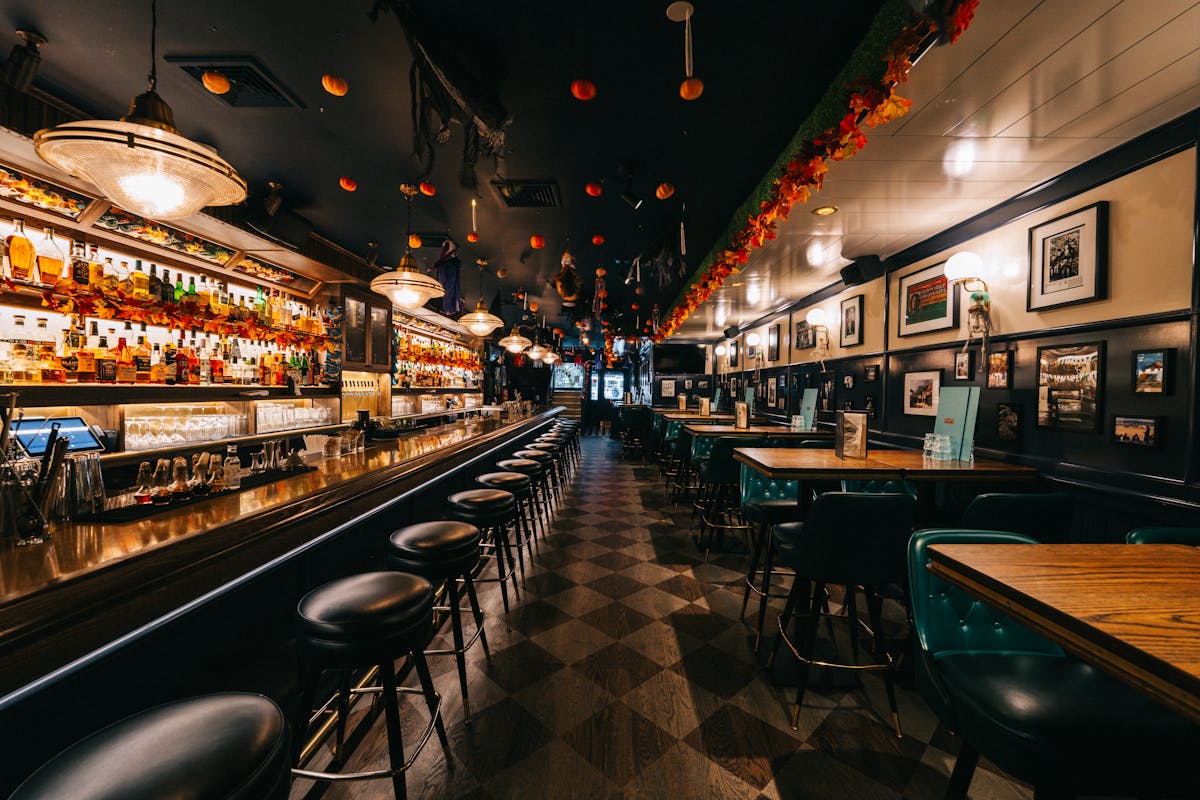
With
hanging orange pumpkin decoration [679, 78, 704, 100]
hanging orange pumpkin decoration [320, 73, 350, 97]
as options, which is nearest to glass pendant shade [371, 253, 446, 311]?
hanging orange pumpkin decoration [320, 73, 350, 97]

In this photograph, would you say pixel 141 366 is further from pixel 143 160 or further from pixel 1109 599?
pixel 1109 599

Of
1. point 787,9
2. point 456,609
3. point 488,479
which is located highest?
point 787,9

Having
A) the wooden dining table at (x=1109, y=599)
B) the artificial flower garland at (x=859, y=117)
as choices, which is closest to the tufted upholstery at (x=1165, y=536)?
the wooden dining table at (x=1109, y=599)

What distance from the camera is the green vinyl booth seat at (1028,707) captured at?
0.98m

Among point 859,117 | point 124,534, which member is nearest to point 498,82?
point 859,117

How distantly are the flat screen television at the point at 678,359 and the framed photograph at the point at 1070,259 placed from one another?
31.3 feet

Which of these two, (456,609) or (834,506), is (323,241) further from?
(834,506)

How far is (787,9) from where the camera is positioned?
206 cm

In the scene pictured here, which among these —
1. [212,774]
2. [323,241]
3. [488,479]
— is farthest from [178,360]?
[212,774]

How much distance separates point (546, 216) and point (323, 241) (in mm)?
2497

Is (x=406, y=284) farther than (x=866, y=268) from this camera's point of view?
No

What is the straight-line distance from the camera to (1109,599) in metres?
0.96

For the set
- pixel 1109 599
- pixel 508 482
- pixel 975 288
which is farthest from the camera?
pixel 975 288

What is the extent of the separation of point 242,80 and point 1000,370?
5231mm
